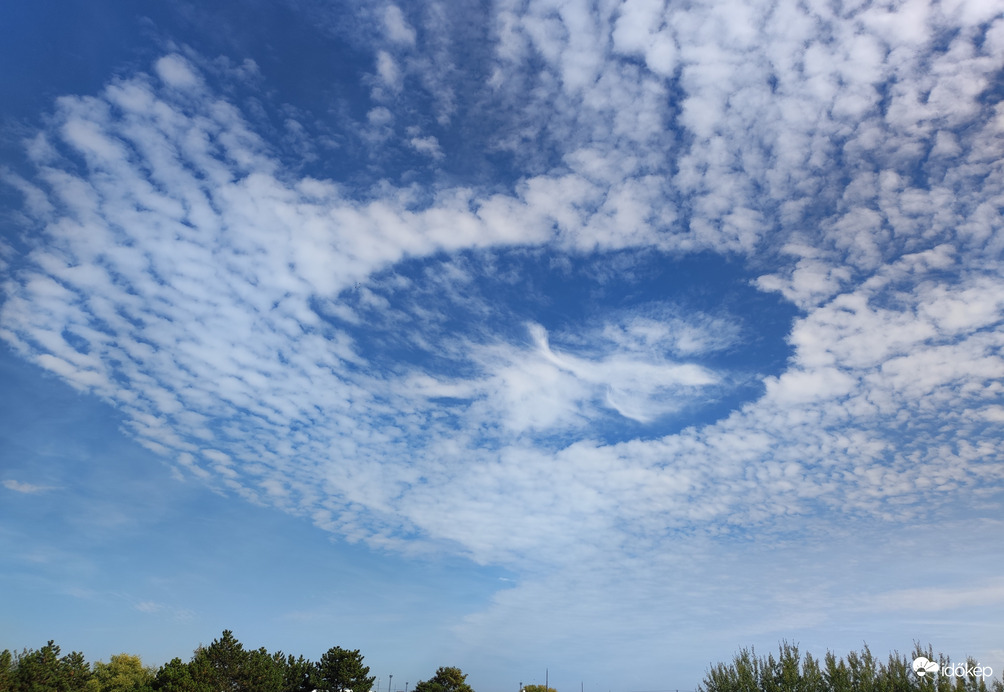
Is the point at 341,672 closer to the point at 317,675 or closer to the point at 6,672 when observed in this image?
the point at 317,675

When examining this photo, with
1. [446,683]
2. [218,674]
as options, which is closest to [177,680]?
[218,674]

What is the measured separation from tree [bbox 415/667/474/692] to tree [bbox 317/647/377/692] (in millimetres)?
11453

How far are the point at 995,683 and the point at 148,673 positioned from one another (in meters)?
84.6

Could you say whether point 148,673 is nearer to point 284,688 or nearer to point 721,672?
point 284,688

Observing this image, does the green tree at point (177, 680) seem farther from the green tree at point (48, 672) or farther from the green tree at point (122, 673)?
the green tree at point (122, 673)

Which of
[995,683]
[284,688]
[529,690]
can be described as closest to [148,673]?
[284,688]

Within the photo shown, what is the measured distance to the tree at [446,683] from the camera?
6962 cm

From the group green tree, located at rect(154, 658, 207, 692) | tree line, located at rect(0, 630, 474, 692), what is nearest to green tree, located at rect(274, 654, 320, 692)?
tree line, located at rect(0, 630, 474, 692)

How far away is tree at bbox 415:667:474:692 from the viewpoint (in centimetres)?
6962

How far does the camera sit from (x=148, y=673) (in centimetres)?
7362

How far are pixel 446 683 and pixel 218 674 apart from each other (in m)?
29.5

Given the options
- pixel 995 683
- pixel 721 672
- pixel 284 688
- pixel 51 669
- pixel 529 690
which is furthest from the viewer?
pixel 529 690

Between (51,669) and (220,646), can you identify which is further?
(220,646)

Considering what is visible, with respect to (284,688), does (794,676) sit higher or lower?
higher
